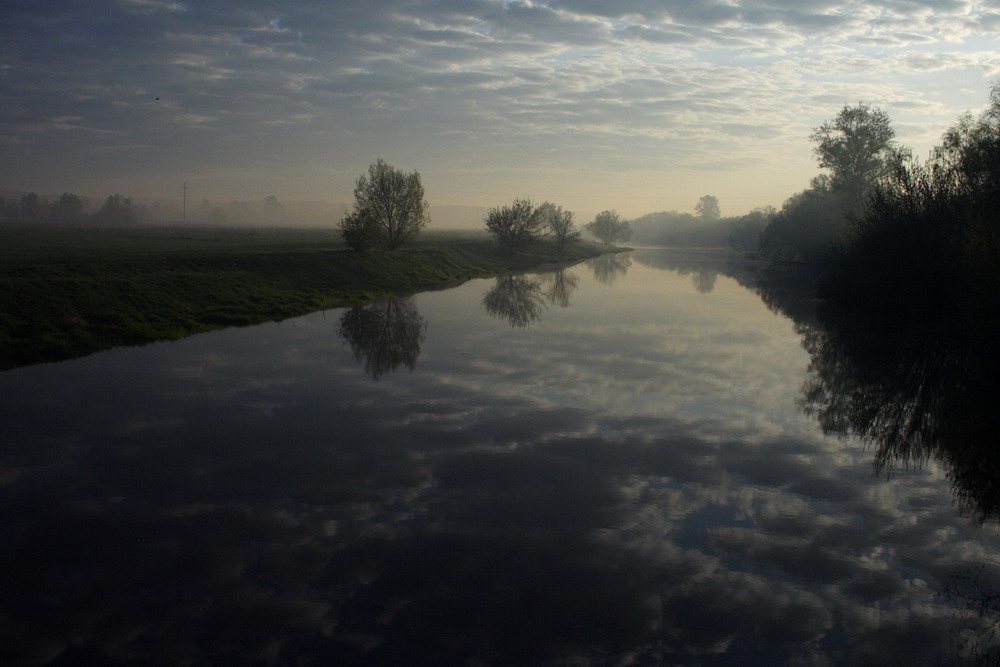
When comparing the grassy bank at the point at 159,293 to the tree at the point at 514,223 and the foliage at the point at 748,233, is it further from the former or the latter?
the foliage at the point at 748,233

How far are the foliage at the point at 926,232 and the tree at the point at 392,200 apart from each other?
120 feet

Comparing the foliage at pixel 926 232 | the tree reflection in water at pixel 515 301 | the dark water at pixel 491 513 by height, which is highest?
the foliage at pixel 926 232

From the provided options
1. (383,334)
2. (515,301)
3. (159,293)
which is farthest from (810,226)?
(159,293)

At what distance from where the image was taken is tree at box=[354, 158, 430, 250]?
205 ft

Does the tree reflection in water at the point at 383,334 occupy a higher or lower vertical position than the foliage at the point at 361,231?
lower

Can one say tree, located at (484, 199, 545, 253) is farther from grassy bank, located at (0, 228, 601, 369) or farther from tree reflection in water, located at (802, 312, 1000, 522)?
tree reflection in water, located at (802, 312, 1000, 522)

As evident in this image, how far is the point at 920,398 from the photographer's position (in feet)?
55.4

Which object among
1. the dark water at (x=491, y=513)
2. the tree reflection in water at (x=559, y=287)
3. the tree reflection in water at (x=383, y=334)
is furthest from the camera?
the tree reflection in water at (x=559, y=287)

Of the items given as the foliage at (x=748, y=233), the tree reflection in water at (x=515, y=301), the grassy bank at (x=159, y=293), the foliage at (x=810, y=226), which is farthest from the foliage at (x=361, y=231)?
the foliage at (x=748, y=233)

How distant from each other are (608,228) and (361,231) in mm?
129560

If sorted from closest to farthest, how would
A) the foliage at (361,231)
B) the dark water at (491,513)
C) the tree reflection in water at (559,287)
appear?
the dark water at (491,513) → the tree reflection in water at (559,287) → the foliage at (361,231)

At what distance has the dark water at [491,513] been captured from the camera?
21.8ft

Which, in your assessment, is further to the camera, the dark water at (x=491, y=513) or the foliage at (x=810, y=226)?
the foliage at (x=810, y=226)

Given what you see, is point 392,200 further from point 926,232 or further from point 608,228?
point 608,228
